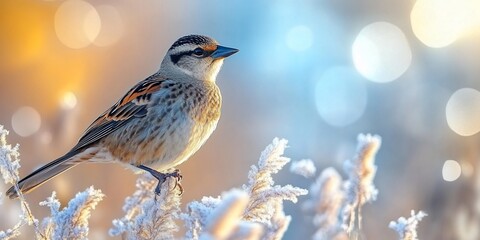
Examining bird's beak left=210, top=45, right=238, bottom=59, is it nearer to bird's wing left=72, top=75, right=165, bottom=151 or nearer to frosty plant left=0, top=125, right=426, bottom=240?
bird's wing left=72, top=75, right=165, bottom=151

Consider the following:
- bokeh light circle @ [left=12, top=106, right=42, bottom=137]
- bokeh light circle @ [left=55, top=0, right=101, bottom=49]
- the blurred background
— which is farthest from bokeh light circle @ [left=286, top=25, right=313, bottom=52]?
bokeh light circle @ [left=12, top=106, right=42, bottom=137]

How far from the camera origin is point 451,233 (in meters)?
2.55

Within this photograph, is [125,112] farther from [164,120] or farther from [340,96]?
[340,96]

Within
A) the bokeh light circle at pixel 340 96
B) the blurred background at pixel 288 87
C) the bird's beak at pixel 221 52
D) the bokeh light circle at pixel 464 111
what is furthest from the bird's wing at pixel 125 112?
the bokeh light circle at pixel 340 96

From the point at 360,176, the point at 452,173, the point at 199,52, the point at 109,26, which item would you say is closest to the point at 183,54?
the point at 199,52

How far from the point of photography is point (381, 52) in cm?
902

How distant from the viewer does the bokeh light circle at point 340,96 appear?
6004mm

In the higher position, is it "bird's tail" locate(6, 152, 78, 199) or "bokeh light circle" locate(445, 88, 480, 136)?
"bokeh light circle" locate(445, 88, 480, 136)

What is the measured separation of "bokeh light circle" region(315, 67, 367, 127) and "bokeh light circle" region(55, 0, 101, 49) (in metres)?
1.92

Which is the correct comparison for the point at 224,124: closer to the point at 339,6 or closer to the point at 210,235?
the point at 339,6

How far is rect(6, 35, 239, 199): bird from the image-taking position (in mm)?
2887

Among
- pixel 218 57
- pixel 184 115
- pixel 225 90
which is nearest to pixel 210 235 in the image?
pixel 184 115

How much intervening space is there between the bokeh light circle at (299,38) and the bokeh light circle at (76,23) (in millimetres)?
1779

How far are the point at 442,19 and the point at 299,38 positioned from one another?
1.94 m
